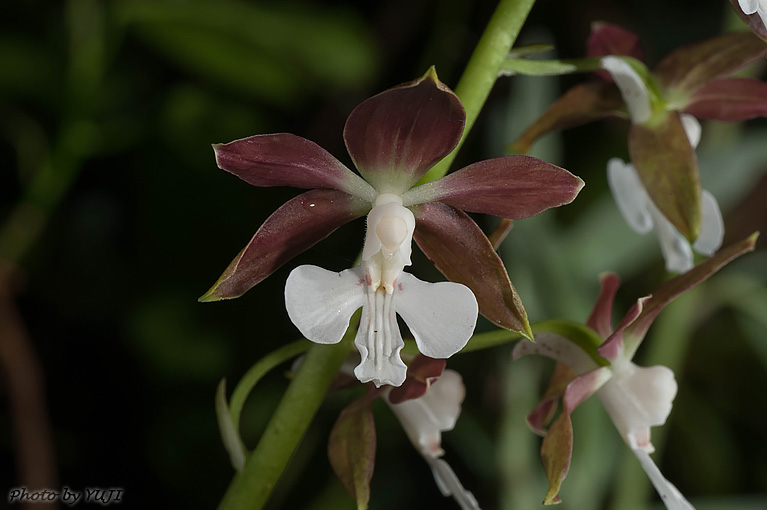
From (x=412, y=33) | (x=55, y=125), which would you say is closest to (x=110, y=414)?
(x=55, y=125)

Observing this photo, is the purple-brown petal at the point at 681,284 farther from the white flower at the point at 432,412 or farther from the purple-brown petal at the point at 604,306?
the white flower at the point at 432,412

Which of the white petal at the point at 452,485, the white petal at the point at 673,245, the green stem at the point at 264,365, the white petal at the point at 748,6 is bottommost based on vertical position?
the white petal at the point at 452,485

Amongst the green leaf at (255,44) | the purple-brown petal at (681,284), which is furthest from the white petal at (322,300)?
the green leaf at (255,44)

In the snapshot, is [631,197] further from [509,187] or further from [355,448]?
[355,448]

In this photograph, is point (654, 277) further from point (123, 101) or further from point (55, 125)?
point (55, 125)

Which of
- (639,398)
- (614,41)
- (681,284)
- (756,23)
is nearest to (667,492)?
(639,398)

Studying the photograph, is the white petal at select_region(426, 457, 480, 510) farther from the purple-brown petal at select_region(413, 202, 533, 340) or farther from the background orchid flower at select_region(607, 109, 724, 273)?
the background orchid flower at select_region(607, 109, 724, 273)
